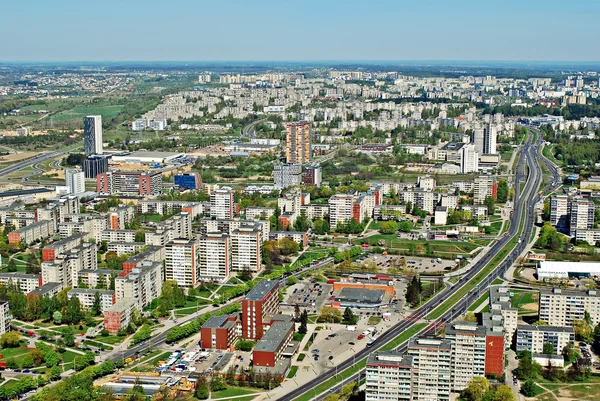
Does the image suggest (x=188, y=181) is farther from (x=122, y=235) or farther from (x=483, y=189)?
(x=483, y=189)

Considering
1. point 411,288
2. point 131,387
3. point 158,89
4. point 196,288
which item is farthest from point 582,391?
point 158,89

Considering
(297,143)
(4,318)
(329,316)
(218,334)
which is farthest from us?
(297,143)

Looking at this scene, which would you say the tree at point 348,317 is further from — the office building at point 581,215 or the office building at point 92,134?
the office building at point 92,134

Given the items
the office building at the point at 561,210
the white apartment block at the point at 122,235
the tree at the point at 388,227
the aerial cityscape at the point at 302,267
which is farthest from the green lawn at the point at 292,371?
the office building at the point at 561,210

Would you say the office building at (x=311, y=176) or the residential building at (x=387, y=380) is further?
the office building at (x=311, y=176)

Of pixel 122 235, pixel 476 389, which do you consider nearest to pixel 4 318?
pixel 122 235

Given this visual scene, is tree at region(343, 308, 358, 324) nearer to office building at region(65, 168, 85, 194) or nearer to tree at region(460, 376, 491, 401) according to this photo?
tree at region(460, 376, 491, 401)
